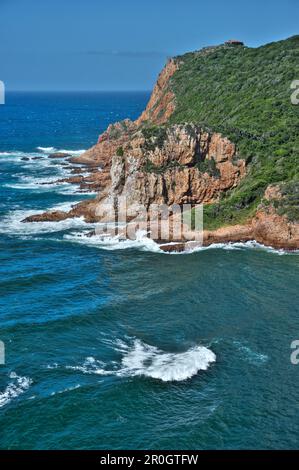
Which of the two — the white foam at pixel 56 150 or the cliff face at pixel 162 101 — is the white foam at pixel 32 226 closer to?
the cliff face at pixel 162 101

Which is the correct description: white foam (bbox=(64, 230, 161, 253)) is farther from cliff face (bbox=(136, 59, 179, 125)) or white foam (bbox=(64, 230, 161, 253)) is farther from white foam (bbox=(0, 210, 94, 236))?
cliff face (bbox=(136, 59, 179, 125))

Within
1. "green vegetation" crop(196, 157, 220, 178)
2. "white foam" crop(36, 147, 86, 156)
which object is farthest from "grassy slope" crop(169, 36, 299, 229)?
"white foam" crop(36, 147, 86, 156)

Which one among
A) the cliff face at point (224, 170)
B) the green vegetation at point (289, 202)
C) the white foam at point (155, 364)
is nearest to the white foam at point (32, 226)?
the cliff face at point (224, 170)

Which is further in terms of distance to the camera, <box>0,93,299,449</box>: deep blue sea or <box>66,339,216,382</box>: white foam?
<box>66,339,216,382</box>: white foam

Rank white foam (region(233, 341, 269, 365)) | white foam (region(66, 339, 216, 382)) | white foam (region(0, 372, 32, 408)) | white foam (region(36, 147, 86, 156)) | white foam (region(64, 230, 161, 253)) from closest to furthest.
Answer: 1. white foam (region(0, 372, 32, 408))
2. white foam (region(66, 339, 216, 382))
3. white foam (region(233, 341, 269, 365))
4. white foam (region(64, 230, 161, 253))
5. white foam (region(36, 147, 86, 156))

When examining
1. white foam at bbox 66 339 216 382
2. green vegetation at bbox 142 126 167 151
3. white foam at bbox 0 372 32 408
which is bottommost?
white foam at bbox 0 372 32 408

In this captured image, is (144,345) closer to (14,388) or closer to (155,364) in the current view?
(155,364)

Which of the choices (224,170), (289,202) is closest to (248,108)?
(224,170)
